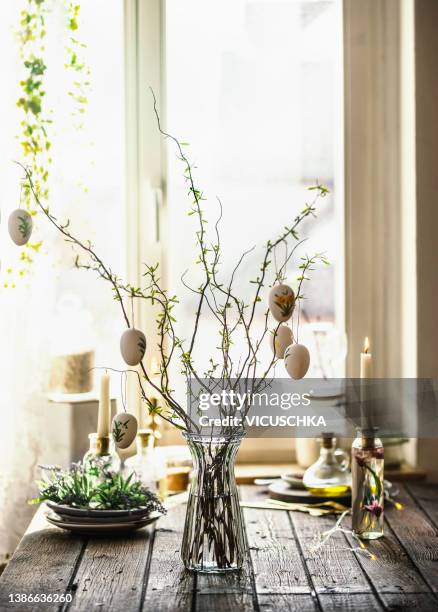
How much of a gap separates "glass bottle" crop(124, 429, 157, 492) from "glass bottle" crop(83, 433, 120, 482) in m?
0.15

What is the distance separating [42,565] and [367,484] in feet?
2.00

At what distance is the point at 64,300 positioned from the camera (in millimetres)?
2322

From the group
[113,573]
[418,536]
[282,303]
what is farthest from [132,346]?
[418,536]

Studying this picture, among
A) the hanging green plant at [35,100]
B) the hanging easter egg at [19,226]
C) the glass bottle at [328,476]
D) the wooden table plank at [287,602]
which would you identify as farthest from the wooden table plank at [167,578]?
the hanging green plant at [35,100]

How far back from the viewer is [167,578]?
1.48m

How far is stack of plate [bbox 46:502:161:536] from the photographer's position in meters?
1.70

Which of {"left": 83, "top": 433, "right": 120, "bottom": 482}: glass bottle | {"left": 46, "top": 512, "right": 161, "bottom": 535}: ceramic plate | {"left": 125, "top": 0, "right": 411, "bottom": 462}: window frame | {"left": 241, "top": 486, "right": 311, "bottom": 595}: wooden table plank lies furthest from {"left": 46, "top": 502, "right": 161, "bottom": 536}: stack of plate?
{"left": 125, "top": 0, "right": 411, "bottom": 462}: window frame

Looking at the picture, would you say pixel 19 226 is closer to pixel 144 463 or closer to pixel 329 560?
pixel 144 463

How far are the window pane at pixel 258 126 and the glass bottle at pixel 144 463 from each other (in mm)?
470

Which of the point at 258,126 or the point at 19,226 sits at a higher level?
the point at 258,126

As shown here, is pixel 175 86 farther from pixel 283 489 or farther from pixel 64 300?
pixel 283 489

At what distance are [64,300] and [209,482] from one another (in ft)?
3.17

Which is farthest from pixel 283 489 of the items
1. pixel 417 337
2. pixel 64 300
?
pixel 64 300

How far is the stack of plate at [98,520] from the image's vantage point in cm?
170
